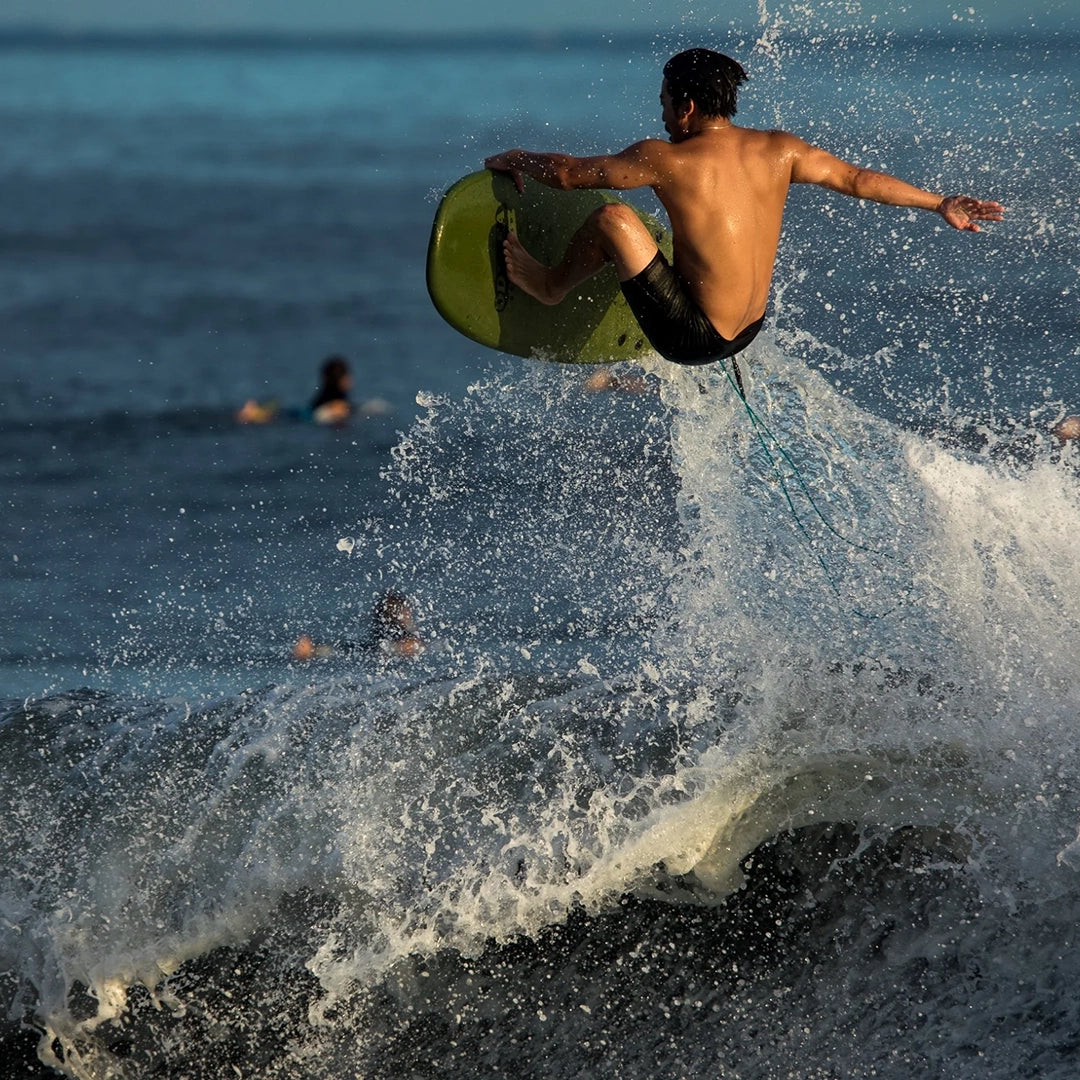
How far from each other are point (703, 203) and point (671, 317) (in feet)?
1.38

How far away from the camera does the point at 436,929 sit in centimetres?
466

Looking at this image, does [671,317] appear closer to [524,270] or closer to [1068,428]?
[524,270]

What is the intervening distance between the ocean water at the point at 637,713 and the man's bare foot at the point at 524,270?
839mm

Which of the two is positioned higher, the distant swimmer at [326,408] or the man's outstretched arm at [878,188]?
the man's outstretched arm at [878,188]

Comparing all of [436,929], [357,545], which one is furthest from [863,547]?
[357,545]

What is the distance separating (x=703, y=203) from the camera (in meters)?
4.66

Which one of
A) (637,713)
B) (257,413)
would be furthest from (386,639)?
(257,413)

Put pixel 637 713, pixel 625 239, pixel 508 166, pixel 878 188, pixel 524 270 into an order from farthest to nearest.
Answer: pixel 637 713 < pixel 524 270 < pixel 508 166 < pixel 878 188 < pixel 625 239

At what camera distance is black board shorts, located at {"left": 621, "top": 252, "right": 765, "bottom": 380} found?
477 centimetres

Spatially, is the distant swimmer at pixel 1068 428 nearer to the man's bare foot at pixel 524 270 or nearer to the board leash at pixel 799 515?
the board leash at pixel 799 515

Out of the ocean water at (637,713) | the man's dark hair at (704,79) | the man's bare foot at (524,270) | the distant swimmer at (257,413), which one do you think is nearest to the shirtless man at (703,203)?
the man's dark hair at (704,79)

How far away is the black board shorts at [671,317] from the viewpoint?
15.6 ft

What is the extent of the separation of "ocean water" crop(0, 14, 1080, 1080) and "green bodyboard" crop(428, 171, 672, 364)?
17.0 inches

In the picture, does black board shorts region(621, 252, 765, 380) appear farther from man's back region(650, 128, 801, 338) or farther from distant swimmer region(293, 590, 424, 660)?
distant swimmer region(293, 590, 424, 660)
